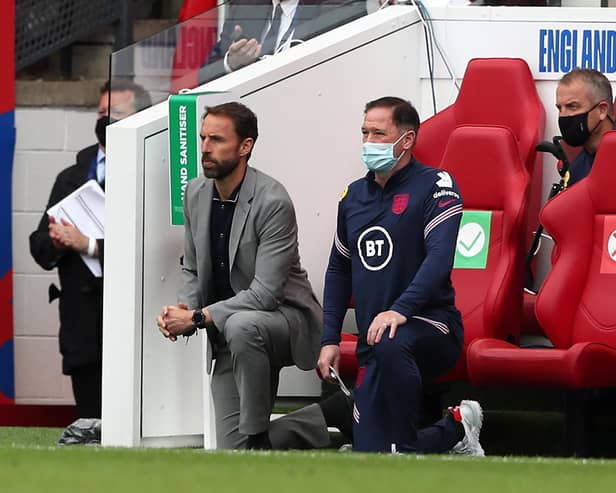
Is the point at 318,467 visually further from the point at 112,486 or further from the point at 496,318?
the point at 496,318

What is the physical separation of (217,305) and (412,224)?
81 centimetres

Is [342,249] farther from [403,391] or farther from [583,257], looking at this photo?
[583,257]

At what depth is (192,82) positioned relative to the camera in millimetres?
7805

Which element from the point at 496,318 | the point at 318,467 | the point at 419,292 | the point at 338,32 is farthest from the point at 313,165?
the point at 318,467

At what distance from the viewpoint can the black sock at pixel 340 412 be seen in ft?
24.2

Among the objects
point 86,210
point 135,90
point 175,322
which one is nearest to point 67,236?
point 86,210

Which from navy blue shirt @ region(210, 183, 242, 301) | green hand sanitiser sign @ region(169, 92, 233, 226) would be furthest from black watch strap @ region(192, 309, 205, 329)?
green hand sanitiser sign @ region(169, 92, 233, 226)

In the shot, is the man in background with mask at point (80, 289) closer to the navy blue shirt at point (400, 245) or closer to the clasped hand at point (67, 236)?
the clasped hand at point (67, 236)

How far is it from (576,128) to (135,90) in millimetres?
1860

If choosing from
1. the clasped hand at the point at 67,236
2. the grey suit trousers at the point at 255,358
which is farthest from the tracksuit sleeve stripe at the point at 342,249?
the clasped hand at the point at 67,236

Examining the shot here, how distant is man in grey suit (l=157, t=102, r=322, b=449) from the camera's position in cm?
685

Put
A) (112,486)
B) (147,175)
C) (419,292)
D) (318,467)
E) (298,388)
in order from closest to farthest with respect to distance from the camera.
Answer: (112,486) < (318,467) < (419,292) < (147,175) < (298,388)

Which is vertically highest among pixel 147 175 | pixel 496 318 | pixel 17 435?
pixel 147 175

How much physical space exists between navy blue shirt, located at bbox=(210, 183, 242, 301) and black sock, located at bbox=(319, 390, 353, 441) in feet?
2.23
